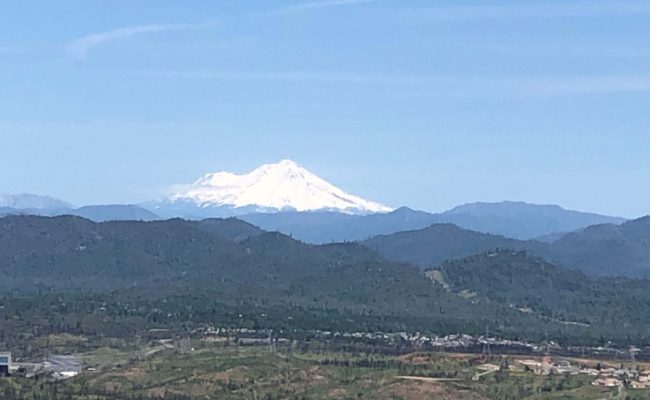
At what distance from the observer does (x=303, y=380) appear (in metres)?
138

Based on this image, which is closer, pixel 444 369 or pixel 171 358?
pixel 444 369

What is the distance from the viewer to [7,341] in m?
178

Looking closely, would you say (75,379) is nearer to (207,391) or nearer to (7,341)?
(207,391)

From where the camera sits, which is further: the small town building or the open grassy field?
the small town building

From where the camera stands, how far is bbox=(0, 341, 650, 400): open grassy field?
129m

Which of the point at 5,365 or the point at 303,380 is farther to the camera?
the point at 5,365

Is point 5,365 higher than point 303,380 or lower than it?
higher

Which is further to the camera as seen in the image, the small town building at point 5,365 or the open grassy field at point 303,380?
the small town building at point 5,365

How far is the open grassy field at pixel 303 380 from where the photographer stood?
5084 inches

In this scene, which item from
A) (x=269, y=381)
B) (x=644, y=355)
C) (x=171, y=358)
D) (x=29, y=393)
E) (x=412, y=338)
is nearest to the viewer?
(x=29, y=393)

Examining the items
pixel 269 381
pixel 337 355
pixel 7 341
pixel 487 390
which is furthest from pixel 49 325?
Result: pixel 487 390

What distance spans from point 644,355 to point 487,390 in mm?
48205

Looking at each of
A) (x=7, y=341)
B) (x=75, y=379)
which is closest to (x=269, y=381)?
(x=75, y=379)

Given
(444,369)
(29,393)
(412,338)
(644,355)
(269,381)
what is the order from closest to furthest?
(29,393)
(269,381)
(444,369)
(644,355)
(412,338)
